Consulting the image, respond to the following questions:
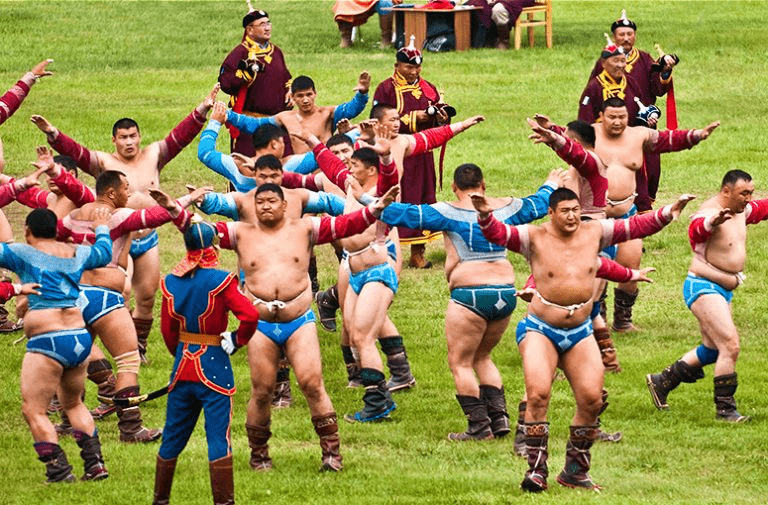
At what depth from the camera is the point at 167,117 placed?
1112 inches

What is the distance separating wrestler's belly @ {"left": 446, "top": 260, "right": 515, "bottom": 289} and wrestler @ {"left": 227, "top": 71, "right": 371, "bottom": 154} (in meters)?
4.08

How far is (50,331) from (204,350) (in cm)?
164

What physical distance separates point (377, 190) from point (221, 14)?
25.0 metres

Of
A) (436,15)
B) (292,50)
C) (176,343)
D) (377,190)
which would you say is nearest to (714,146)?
(436,15)

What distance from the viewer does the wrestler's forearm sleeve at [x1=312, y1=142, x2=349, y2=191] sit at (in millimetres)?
15055

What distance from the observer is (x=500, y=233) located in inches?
492

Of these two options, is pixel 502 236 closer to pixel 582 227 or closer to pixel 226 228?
pixel 582 227

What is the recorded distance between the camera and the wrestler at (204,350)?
38.3 feet

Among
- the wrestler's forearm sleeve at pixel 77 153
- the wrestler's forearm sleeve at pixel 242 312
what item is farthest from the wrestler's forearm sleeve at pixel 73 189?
the wrestler's forearm sleeve at pixel 242 312

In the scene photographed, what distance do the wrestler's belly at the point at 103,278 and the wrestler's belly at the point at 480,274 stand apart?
2.78 meters

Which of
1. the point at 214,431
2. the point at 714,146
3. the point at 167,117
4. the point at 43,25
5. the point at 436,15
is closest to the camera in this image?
the point at 214,431

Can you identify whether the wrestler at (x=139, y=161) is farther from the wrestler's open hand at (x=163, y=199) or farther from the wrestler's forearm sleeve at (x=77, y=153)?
the wrestler's open hand at (x=163, y=199)

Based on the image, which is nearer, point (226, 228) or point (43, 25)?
point (226, 228)

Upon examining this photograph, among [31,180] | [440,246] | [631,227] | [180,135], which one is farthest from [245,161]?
[440,246]
